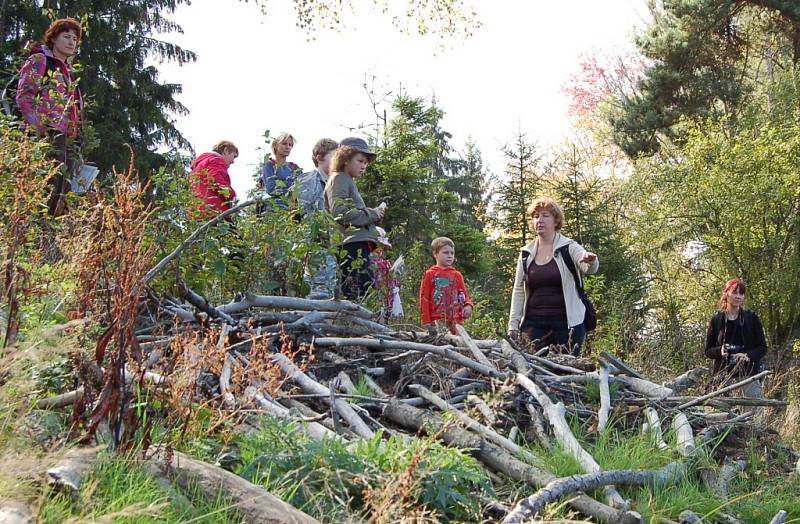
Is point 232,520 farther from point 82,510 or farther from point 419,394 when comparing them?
point 419,394

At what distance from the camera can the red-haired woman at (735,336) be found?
26.8ft

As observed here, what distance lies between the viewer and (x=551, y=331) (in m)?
6.39

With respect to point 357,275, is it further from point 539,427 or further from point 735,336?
point 735,336

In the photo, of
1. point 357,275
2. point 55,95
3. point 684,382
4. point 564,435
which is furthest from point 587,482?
point 55,95

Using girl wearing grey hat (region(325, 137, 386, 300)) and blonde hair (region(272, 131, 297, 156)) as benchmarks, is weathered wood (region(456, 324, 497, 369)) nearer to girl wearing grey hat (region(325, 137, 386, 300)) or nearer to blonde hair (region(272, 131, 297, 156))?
girl wearing grey hat (region(325, 137, 386, 300))

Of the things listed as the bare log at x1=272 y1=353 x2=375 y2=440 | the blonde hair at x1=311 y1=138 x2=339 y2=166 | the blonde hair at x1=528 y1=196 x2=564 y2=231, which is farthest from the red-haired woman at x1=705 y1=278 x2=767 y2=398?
the bare log at x1=272 y1=353 x2=375 y2=440

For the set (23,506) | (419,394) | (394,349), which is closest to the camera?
(23,506)

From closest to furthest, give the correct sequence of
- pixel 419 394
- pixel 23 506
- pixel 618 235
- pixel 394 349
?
pixel 23 506
pixel 419 394
pixel 394 349
pixel 618 235

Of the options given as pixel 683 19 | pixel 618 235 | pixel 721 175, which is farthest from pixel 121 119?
pixel 683 19

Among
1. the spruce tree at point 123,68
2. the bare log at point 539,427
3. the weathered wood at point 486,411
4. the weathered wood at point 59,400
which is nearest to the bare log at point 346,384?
the weathered wood at point 486,411

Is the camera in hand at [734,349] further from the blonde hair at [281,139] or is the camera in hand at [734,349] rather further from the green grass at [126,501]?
the green grass at [126,501]

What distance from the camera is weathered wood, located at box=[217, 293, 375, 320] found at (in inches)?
Result: 201

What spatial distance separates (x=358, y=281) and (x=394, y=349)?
1.60m

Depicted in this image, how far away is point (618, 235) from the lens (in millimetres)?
17406
